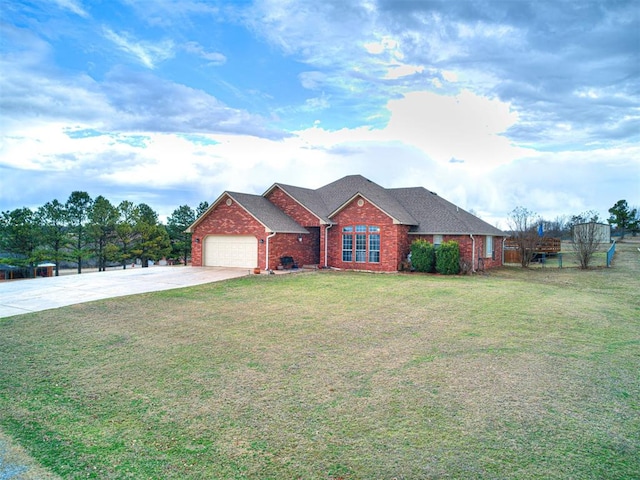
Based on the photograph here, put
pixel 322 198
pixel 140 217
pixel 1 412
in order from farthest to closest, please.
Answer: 1. pixel 140 217
2. pixel 322 198
3. pixel 1 412

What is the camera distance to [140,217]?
36.2 meters

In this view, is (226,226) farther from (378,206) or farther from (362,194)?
(378,206)

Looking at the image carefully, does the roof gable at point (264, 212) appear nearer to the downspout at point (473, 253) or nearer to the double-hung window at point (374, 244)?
the double-hung window at point (374, 244)

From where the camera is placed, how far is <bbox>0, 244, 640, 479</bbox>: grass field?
4.33m

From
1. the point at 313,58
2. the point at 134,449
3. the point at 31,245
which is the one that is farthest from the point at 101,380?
the point at 31,245

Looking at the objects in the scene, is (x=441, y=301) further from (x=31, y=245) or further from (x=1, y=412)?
(x=31, y=245)

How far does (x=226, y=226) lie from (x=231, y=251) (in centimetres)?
160

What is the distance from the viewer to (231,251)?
2492cm

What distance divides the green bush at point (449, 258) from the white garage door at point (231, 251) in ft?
35.4

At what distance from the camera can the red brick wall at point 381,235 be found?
23.3 meters

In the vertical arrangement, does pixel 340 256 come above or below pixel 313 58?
below

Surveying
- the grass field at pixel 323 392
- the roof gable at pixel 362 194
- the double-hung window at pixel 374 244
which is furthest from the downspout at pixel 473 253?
the grass field at pixel 323 392

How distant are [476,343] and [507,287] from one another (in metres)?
10.3

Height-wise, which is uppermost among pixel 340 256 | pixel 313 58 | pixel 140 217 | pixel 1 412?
pixel 313 58
